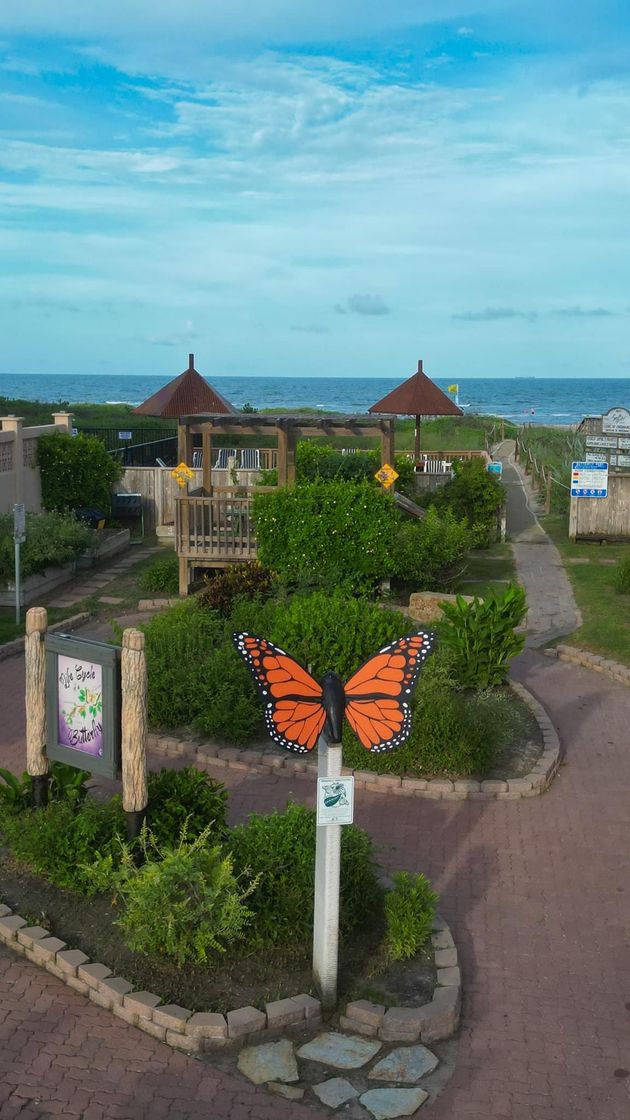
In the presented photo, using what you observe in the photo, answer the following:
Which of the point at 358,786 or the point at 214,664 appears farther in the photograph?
the point at 214,664

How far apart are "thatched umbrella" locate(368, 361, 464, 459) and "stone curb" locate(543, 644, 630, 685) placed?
10.4 m

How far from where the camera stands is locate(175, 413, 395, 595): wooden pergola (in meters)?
15.5

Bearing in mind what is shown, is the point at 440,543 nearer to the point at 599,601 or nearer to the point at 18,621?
the point at 599,601

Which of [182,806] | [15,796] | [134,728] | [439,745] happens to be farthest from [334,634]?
[134,728]

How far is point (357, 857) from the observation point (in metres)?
6.00

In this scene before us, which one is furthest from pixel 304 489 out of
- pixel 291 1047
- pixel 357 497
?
pixel 291 1047

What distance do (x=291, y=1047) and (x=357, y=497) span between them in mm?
9983

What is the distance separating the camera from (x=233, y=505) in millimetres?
16016

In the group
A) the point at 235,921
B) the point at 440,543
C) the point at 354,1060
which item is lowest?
the point at 354,1060

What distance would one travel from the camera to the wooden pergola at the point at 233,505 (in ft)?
50.9

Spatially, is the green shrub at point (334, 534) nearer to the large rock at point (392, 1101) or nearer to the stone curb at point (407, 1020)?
the stone curb at point (407, 1020)

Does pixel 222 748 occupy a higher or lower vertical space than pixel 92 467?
lower

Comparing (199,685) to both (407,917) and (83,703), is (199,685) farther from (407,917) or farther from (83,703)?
(407,917)

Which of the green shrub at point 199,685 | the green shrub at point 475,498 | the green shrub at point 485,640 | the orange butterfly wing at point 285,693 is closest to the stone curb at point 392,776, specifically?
the green shrub at point 199,685
